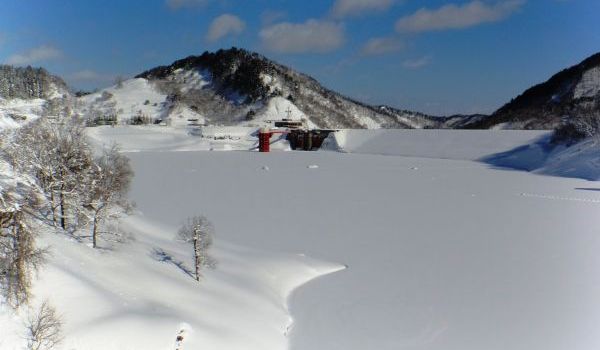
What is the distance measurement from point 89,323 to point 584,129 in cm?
6237

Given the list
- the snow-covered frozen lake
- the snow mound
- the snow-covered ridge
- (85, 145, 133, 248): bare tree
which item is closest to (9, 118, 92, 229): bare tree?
(85, 145, 133, 248): bare tree

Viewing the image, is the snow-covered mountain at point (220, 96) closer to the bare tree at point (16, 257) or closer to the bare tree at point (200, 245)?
the bare tree at point (200, 245)

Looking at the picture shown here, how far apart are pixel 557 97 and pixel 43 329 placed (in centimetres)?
17027

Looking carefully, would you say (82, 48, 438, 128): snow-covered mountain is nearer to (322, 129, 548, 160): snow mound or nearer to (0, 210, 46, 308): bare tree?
(322, 129, 548, 160): snow mound

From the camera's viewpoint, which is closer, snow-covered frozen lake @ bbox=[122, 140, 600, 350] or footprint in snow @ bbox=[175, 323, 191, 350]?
footprint in snow @ bbox=[175, 323, 191, 350]

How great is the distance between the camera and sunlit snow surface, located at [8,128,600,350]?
A: 43.1 ft

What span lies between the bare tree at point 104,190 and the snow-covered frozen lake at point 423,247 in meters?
5.23

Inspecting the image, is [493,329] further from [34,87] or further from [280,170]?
[34,87]

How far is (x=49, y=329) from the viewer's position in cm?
1041

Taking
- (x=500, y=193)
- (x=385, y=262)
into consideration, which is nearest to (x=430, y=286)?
(x=385, y=262)

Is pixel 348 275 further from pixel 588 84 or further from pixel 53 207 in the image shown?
pixel 588 84

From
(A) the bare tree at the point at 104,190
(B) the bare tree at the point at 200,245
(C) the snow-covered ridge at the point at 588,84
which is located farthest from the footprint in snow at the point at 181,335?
(C) the snow-covered ridge at the point at 588,84

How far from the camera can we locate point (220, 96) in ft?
559

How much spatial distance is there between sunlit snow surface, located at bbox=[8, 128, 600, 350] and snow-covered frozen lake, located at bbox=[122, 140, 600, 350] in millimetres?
75
